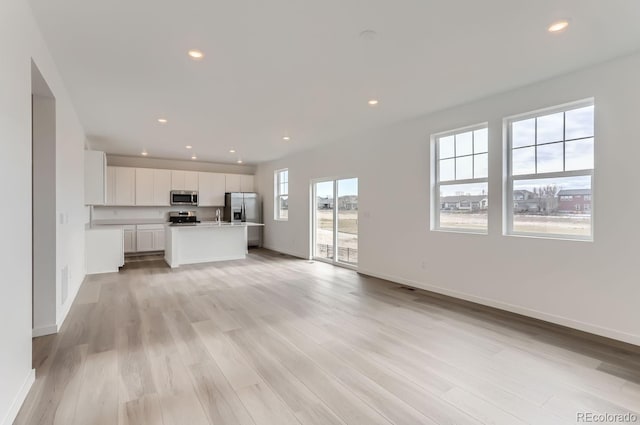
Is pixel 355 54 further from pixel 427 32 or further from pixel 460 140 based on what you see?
pixel 460 140

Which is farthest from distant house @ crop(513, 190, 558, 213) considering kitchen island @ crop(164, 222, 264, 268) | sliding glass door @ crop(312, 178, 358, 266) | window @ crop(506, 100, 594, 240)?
kitchen island @ crop(164, 222, 264, 268)

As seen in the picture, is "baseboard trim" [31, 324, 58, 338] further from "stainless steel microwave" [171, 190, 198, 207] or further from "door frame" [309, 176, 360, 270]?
"stainless steel microwave" [171, 190, 198, 207]

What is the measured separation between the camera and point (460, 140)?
4441 millimetres

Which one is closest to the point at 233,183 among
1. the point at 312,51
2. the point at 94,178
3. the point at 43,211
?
the point at 94,178

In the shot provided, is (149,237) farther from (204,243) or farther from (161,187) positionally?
(204,243)

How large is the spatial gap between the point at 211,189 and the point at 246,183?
108 centimetres

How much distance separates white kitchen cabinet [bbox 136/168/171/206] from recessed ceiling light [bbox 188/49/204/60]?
6.17m

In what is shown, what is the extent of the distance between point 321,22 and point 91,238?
18.8 feet

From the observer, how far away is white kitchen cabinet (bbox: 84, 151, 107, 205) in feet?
18.5

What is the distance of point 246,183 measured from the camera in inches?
381

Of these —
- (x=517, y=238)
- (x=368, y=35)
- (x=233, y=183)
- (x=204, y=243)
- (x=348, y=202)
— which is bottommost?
(x=204, y=243)

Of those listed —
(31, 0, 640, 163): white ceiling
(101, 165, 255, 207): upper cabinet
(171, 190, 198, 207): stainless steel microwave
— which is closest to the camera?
(31, 0, 640, 163): white ceiling

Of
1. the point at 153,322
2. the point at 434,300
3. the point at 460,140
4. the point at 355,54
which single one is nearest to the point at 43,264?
the point at 153,322

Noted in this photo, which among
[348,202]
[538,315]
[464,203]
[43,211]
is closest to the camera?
[43,211]
